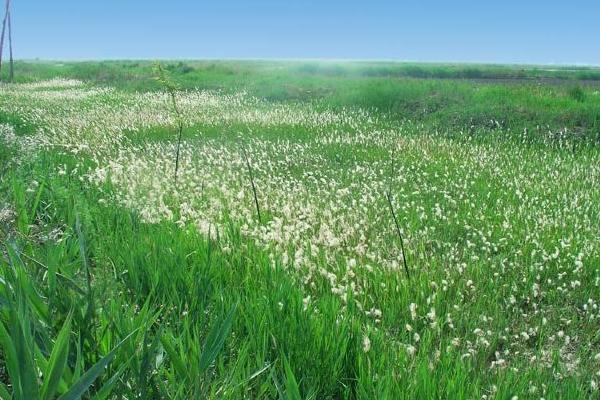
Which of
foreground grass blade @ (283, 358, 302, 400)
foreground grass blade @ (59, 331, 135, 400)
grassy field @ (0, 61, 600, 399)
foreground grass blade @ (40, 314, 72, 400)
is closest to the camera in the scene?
foreground grass blade @ (59, 331, 135, 400)

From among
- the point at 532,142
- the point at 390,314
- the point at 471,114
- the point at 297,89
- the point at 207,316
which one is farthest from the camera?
the point at 297,89

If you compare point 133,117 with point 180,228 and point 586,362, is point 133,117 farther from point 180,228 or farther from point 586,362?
point 586,362

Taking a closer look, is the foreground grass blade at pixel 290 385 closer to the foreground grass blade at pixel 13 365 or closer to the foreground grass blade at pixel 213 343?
the foreground grass blade at pixel 213 343

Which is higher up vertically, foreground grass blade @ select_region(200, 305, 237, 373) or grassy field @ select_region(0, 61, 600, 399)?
foreground grass blade @ select_region(200, 305, 237, 373)

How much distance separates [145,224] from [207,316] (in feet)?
7.64

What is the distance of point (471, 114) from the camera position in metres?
17.3

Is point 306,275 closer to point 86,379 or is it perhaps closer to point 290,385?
point 290,385

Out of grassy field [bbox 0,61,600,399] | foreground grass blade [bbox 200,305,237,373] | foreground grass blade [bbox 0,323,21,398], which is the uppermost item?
foreground grass blade [bbox 0,323,21,398]

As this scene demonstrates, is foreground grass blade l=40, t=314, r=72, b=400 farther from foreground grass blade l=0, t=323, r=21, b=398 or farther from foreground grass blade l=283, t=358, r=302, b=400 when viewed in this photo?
foreground grass blade l=283, t=358, r=302, b=400

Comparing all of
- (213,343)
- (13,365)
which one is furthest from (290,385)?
(13,365)

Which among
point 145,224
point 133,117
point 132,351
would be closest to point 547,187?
point 145,224

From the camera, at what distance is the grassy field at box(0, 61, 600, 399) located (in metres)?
2.67

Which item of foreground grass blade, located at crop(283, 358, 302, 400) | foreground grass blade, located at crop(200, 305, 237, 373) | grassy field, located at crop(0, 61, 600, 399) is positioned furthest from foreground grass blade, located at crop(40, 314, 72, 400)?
foreground grass blade, located at crop(283, 358, 302, 400)

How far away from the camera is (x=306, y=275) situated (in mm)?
5105
